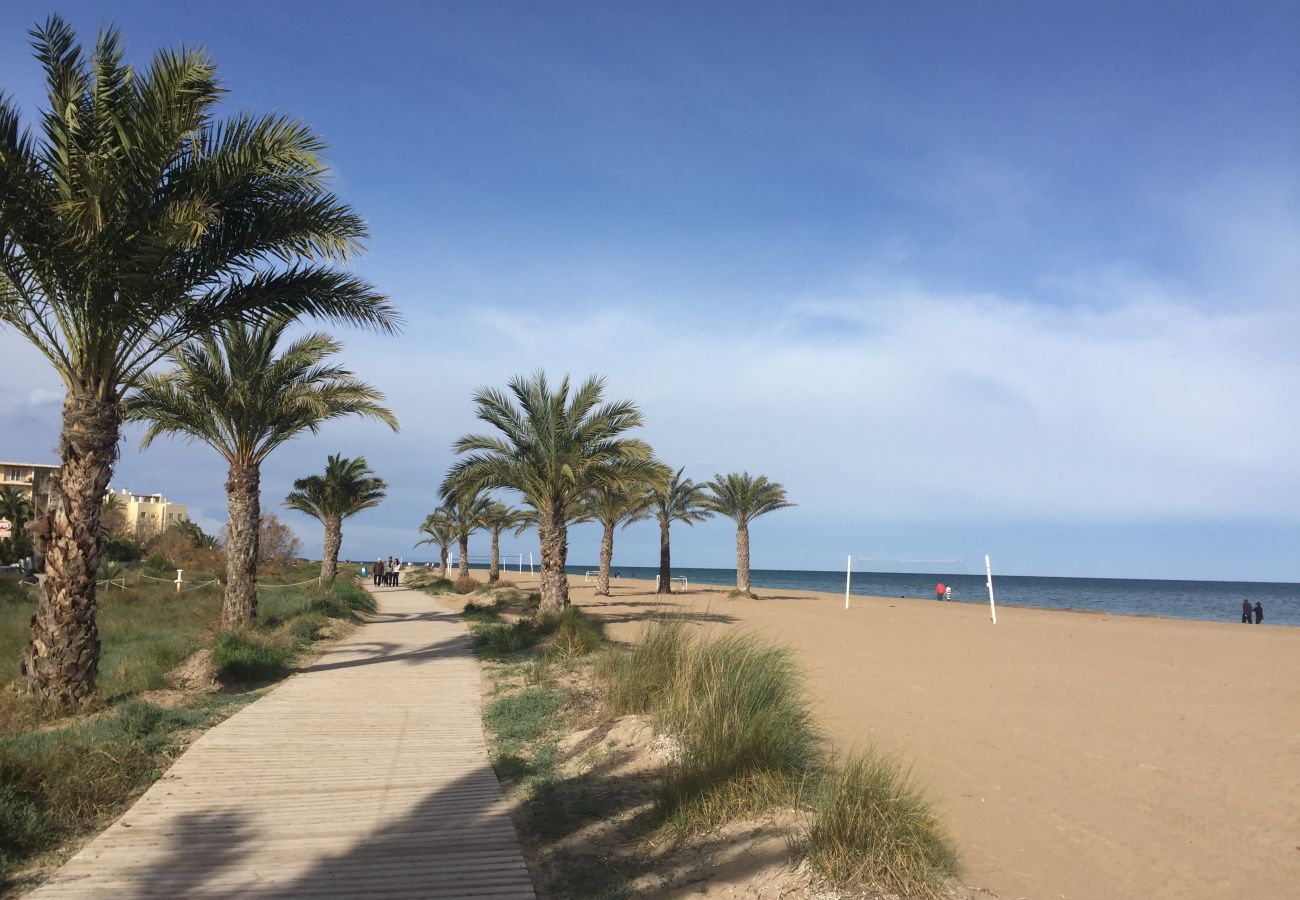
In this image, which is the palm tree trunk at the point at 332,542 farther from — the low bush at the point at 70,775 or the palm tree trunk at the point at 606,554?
the low bush at the point at 70,775

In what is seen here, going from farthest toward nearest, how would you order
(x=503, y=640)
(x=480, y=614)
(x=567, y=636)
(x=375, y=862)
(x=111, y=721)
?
(x=480, y=614), (x=503, y=640), (x=567, y=636), (x=111, y=721), (x=375, y=862)

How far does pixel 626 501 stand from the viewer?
36.0 meters

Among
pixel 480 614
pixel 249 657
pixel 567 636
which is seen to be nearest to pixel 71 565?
pixel 249 657

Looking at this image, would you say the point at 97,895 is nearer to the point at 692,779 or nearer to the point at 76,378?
the point at 692,779

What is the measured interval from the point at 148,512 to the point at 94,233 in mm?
83308

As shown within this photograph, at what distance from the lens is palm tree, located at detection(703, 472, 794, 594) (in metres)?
39.3

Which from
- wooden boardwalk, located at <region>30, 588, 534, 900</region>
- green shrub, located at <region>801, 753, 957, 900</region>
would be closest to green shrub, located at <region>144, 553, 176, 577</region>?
wooden boardwalk, located at <region>30, 588, 534, 900</region>

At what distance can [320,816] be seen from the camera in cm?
569

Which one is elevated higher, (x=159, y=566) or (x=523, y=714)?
(x=159, y=566)

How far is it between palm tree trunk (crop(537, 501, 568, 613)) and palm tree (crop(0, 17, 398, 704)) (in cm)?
1134

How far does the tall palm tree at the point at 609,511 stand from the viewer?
35062 mm

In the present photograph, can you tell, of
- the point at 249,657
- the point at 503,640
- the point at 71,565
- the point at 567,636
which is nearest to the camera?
the point at 71,565

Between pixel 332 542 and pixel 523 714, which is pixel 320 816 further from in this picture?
pixel 332 542

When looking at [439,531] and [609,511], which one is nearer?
[609,511]
